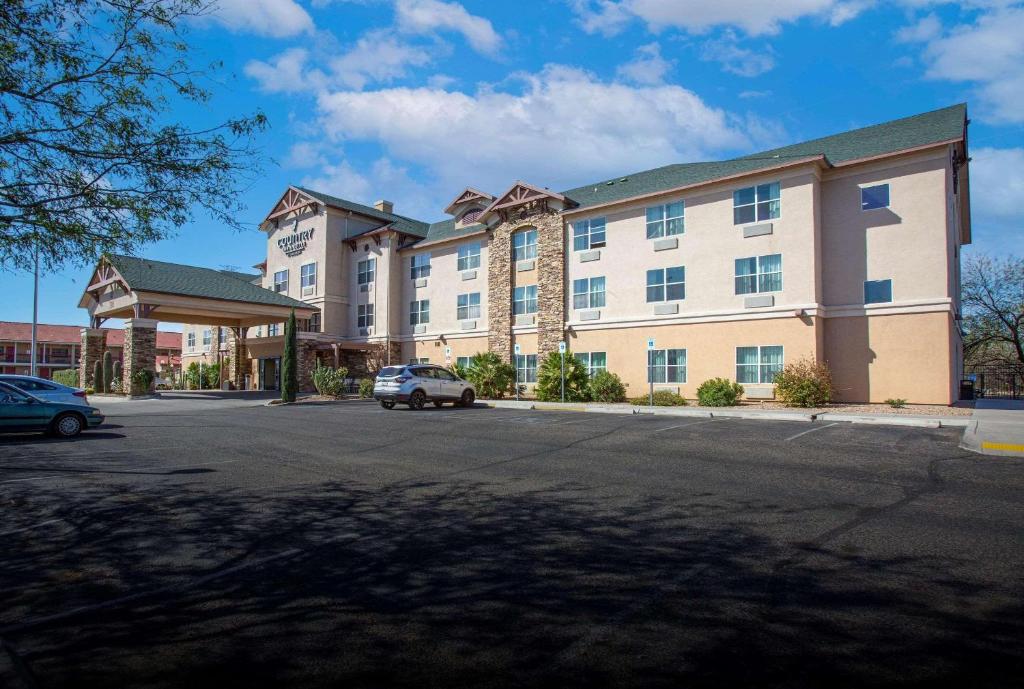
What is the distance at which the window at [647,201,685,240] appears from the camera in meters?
27.2

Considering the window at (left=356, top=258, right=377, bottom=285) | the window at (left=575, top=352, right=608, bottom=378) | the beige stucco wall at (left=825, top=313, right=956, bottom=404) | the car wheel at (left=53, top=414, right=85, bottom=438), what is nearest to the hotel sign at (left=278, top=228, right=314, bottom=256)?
the window at (left=356, top=258, right=377, bottom=285)

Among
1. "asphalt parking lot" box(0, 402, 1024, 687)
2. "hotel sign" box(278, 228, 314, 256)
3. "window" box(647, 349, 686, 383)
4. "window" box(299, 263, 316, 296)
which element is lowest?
"asphalt parking lot" box(0, 402, 1024, 687)

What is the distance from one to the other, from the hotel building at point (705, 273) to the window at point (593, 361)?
0.07 m

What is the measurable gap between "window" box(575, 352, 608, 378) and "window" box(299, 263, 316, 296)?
19899 millimetres

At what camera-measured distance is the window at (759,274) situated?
2403 cm

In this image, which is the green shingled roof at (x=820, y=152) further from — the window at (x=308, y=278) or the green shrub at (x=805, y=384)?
the window at (x=308, y=278)

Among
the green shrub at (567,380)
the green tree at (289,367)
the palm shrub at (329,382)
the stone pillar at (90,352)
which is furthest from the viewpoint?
the stone pillar at (90,352)

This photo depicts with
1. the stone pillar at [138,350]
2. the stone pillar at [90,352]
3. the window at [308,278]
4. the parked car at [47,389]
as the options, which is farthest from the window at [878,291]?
the stone pillar at [90,352]

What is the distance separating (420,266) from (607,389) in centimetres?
1650

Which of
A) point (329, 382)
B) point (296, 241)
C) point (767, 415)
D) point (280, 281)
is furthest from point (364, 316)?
point (767, 415)

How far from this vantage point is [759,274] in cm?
2453

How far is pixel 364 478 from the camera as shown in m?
9.52

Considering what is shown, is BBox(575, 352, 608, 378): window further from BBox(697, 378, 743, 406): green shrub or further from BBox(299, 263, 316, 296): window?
BBox(299, 263, 316, 296): window

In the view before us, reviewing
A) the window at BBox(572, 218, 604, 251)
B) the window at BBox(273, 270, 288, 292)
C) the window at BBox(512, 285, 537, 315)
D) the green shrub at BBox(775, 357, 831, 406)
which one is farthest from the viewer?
the window at BBox(273, 270, 288, 292)
